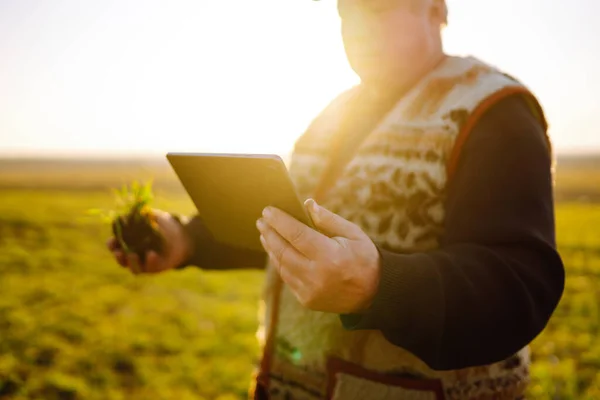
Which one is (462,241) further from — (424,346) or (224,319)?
(224,319)

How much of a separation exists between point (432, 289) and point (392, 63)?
92 cm

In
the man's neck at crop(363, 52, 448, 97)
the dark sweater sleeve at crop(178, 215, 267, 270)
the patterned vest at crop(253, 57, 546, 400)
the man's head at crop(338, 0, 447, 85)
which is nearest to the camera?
the patterned vest at crop(253, 57, 546, 400)

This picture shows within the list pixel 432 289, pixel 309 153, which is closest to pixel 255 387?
pixel 309 153

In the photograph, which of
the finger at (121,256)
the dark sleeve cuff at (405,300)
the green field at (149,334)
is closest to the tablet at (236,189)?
the dark sleeve cuff at (405,300)

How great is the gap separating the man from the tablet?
7cm

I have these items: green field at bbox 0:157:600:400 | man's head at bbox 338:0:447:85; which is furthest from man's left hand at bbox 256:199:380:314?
green field at bbox 0:157:600:400

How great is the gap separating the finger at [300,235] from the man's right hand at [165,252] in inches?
50.4

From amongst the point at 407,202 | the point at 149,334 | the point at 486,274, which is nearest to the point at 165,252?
the point at 407,202

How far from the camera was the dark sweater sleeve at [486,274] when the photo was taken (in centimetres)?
115

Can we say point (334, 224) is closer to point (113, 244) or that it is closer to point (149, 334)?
point (113, 244)

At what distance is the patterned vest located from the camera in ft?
4.91

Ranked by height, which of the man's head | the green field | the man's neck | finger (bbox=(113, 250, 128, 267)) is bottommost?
the green field

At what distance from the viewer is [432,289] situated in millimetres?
1155

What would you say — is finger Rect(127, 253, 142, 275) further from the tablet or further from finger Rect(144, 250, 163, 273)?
the tablet
